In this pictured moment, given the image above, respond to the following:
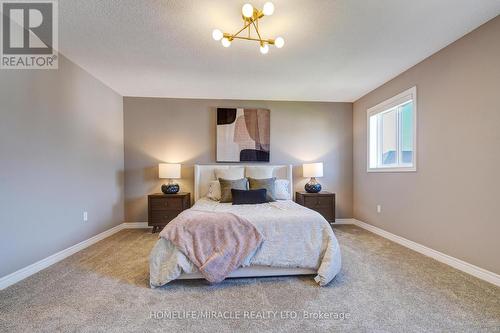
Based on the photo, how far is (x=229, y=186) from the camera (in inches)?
142

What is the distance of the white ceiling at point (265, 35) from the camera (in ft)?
6.59

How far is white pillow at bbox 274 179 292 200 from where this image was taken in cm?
381

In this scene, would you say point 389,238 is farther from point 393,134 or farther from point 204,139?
point 204,139

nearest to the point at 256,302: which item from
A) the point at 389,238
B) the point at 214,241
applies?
the point at 214,241

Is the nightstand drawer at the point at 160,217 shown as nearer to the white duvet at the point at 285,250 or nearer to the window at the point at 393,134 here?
the white duvet at the point at 285,250

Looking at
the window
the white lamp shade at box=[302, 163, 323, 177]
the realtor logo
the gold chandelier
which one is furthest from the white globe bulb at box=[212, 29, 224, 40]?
the white lamp shade at box=[302, 163, 323, 177]

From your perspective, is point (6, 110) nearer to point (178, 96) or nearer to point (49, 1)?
point (49, 1)

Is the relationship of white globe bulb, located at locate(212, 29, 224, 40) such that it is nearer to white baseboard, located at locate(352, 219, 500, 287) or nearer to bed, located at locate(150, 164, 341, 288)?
bed, located at locate(150, 164, 341, 288)

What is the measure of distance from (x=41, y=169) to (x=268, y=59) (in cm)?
291

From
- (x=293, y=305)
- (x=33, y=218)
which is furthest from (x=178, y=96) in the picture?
(x=293, y=305)

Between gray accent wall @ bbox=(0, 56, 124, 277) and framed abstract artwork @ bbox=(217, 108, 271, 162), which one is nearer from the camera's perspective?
gray accent wall @ bbox=(0, 56, 124, 277)

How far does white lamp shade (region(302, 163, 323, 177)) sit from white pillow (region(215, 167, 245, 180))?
1.19 meters

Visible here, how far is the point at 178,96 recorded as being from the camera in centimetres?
434

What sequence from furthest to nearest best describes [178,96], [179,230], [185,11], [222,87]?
[178,96] → [222,87] → [179,230] → [185,11]
